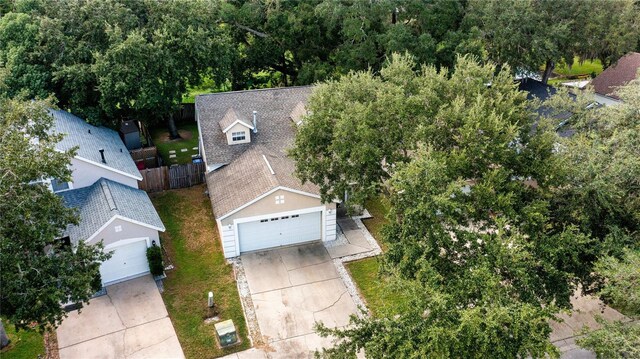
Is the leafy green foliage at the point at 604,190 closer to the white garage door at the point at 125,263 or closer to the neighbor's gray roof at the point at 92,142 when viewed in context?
the white garage door at the point at 125,263

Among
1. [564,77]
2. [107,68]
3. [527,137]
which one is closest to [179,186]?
[107,68]

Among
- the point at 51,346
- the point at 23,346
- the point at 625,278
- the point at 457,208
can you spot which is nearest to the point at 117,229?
the point at 51,346

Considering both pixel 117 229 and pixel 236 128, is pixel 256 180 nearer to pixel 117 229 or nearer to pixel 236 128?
pixel 236 128

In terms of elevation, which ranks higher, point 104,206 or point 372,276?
point 104,206

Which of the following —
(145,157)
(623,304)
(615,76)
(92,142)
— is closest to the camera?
(623,304)

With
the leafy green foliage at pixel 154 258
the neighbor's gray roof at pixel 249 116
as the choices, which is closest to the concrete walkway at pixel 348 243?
the neighbor's gray roof at pixel 249 116

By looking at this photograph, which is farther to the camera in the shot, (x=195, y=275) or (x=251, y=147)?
(x=251, y=147)

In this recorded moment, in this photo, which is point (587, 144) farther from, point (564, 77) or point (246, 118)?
point (564, 77)
